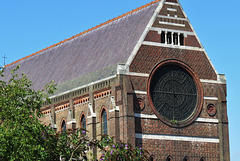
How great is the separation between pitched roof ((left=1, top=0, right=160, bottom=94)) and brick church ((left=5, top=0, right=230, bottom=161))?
156 mm

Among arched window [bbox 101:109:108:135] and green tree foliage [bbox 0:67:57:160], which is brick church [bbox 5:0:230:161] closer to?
arched window [bbox 101:109:108:135]

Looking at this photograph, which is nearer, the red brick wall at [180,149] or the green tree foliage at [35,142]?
the green tree foliage at [35,142]

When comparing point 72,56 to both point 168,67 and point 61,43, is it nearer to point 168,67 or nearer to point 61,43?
point 61,43

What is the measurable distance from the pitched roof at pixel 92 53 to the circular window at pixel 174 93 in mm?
3928

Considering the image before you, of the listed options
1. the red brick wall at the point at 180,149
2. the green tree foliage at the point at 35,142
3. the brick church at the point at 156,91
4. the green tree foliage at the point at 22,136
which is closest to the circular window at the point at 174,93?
the brick church at the point at 156,91

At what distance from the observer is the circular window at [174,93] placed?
247 feet

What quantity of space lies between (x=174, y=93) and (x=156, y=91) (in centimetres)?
193

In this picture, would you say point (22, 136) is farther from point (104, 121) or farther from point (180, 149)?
point (180, 149)

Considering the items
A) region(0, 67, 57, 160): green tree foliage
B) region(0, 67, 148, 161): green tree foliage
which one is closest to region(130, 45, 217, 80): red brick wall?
region(0, 67, 148, 161): green tree foliage

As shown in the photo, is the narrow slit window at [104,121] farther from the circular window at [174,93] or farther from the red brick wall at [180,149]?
the circular window at [174,93]

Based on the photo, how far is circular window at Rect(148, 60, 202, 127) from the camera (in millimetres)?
75375

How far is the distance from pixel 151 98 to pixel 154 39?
5.85 metres

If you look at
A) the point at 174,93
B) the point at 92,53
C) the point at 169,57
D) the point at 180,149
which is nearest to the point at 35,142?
the point at 180,149

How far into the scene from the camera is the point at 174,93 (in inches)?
3000
